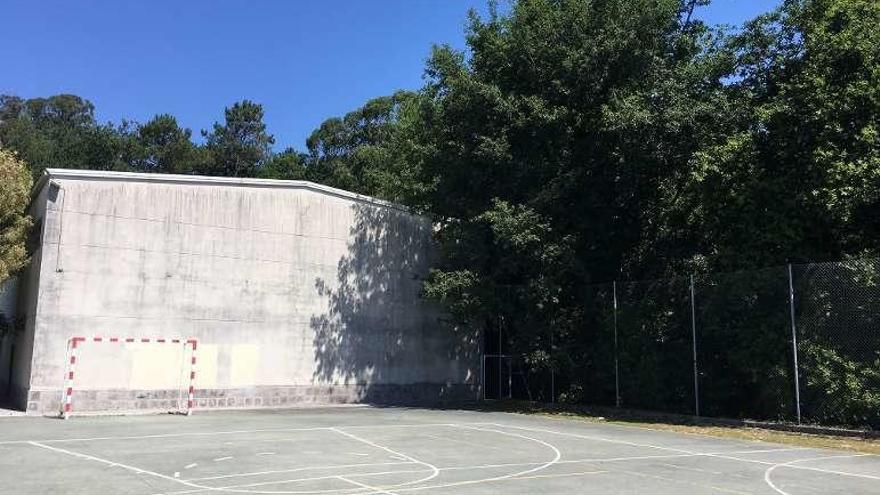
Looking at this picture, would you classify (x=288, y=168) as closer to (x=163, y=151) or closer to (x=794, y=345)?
(x=163, y=151)

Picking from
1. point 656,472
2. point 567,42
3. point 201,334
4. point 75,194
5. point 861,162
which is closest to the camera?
point 656,472

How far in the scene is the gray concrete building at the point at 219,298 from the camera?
20469 millimetres

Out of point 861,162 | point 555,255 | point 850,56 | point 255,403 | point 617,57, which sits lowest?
point 255,403

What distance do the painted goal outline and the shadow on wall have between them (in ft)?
14.1

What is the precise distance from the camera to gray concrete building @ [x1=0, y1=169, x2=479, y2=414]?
2047 centimetres

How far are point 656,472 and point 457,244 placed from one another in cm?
1458

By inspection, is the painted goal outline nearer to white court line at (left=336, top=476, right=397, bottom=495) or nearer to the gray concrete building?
the gray concrete building

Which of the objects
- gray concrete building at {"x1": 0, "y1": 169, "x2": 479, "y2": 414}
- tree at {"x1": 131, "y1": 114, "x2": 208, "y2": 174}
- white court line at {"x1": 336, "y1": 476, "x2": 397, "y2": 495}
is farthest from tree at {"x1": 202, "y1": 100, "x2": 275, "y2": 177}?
white court line at {"x1": 336, "y1": 476, "x2": 397, "y2": 495}

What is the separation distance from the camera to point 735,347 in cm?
1909

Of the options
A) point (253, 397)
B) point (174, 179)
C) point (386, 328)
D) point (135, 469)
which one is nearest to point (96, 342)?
point (253, 397)

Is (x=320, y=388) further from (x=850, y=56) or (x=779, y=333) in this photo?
(x=850, y=56)

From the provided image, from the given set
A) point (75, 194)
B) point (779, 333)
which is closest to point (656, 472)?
point (779, 333)

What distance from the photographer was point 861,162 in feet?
57.3

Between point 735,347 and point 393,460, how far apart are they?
11.0 meters
